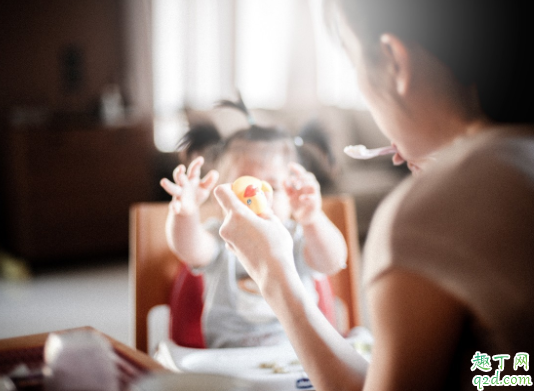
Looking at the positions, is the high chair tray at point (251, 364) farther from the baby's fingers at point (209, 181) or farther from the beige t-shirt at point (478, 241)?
the beige t-shirt at point (478, 241)

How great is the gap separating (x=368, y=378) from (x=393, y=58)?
10.4 inches

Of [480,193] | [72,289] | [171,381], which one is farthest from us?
[72,289]

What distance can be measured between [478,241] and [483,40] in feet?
0.52

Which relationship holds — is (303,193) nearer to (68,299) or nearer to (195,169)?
(195,169)

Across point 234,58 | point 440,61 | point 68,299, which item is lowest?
point 68,299

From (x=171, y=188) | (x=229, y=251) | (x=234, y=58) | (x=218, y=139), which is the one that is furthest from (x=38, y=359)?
(x=234, y=58)

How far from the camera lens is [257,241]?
626 mm

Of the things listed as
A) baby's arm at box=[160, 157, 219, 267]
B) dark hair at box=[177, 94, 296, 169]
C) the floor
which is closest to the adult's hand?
baby's arm at box=[160, 157, 219, 267]

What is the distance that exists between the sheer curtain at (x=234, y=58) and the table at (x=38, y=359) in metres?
3.01

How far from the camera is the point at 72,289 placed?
9.95ft

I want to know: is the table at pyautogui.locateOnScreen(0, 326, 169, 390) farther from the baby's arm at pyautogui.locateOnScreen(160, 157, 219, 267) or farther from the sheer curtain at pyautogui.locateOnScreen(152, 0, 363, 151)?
the sheer curtain at pyautogui.locateOnScreen(152, 0, 363, 151)

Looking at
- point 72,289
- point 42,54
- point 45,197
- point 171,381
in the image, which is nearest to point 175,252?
point 171,381

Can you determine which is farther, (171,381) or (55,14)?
(55,14)

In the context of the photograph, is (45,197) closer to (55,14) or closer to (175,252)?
(55,14)
